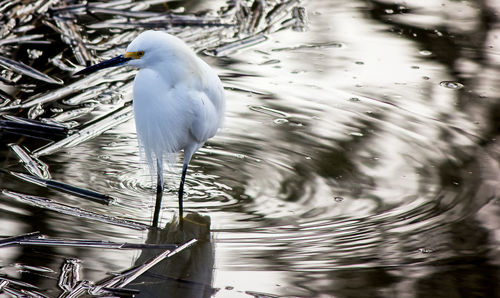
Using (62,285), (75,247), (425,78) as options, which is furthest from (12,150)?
(425,78)

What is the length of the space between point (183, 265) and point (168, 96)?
65 cm

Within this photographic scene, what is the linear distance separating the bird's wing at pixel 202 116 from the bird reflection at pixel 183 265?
34 cm

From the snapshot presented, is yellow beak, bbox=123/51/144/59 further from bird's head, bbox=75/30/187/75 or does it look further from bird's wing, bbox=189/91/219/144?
bird's wing, bbox=189/91/219/144

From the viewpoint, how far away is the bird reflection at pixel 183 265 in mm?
2592

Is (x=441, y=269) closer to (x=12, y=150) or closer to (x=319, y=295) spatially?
(x=319, y=295)

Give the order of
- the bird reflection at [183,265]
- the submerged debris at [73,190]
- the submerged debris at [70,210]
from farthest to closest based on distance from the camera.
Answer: the submerged debris at [73,190] → the submerged debris at [70,210] → the bird reflection at [183,265]

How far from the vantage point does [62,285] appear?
2.52 meters

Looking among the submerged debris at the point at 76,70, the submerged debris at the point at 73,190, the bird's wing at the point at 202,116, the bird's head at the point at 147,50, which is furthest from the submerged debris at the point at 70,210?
the bird's head at the point at 147,50

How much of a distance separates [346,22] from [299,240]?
276 centimetres

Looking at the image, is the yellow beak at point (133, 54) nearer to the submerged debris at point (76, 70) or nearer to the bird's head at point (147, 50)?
the bird's head at point (147, 50)

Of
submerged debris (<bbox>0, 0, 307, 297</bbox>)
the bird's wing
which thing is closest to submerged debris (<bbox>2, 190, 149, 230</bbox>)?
submerged debris (<bbox>0, 0, 307, 297</bbox>)

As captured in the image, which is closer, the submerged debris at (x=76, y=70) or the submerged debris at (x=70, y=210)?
the submerged debris at (x=76, y=70)

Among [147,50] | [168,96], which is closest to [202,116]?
[168,96]

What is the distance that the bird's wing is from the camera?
10.00 ft
